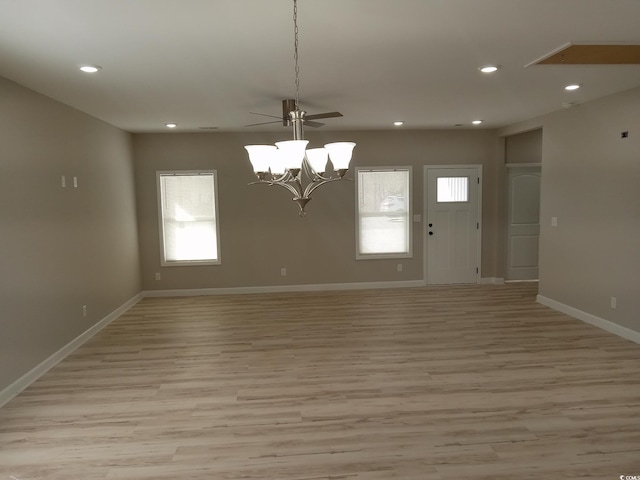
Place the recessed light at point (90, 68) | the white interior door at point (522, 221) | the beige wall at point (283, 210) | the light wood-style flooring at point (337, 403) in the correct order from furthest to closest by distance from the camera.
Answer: the white interior door at point (522, 221)
the beige wall at point (283, 210)
the recessed light at point (90, 68)
the light wood-style flooring at point (337, 403)

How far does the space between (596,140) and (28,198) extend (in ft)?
19.2

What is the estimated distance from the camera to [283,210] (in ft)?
21.6

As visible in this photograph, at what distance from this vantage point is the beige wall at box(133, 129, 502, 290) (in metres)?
6.41

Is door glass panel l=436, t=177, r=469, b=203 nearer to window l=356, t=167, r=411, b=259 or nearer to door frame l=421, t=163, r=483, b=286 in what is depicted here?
door frame l=421, t=163, r=483, b=286

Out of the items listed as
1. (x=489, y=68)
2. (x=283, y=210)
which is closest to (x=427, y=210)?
(x=283, y=210)

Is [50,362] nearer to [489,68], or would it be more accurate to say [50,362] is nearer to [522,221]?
[489,68]

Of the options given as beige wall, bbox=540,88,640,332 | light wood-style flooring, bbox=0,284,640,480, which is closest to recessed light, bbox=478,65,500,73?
beige wall, bbox=540,88,640,332

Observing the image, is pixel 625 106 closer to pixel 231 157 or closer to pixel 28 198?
pixel 231 157

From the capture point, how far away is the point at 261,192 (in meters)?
6.54

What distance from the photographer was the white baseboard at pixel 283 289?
6.60 m

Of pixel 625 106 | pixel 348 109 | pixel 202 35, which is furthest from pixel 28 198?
pixel 625 106

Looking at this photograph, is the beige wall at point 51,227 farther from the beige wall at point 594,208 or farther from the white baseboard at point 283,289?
the beige wall at point 594,208

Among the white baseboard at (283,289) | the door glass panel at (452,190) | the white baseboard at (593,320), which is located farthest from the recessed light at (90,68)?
the white baseboard at (593,320)

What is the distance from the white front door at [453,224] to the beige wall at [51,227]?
479cm
